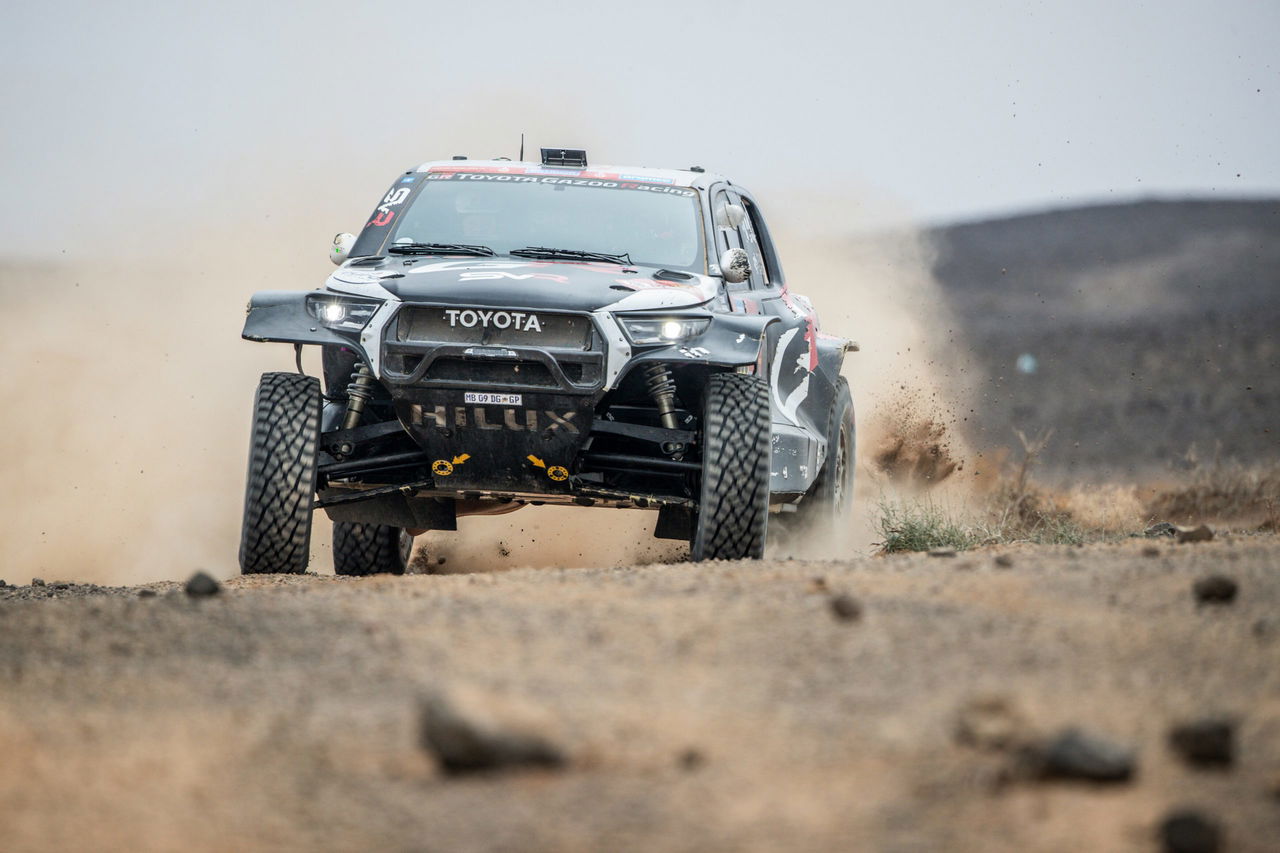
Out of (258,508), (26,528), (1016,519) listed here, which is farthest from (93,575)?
(1016,519)

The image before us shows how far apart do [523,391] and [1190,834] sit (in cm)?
439

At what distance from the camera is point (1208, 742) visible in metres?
3.08

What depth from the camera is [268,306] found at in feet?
23.2

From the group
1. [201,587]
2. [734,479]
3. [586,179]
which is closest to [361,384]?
[734,479]

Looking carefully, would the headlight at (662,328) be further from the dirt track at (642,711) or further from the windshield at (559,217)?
the dirt track at (642,711)

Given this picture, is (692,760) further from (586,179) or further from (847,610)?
(586,179)

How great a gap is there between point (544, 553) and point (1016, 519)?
137 inches

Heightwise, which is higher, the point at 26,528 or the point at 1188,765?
the point at 1188,765

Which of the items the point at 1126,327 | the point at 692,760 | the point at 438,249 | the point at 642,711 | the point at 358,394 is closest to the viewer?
the point at 692,760

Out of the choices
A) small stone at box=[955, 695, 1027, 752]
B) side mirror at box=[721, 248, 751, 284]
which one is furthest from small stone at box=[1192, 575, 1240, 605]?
side mirror at box=[721, 248, 751, 284]

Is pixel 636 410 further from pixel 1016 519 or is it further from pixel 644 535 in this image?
pixel 1016 519

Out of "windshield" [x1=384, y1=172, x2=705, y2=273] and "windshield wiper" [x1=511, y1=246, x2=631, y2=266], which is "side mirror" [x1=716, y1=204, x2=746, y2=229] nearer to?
"windshield" [x1=384, y1=172, x2=705, y2=273]

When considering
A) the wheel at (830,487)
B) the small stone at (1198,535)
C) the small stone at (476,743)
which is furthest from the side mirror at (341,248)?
the small stone at (476,743)

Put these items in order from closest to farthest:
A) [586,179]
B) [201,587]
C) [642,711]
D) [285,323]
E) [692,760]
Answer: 1. [692,760]
2. [642,711]
3. [201,587]
4. [285,323]
5. [586,179]
